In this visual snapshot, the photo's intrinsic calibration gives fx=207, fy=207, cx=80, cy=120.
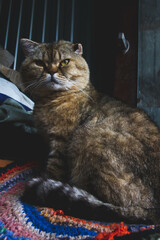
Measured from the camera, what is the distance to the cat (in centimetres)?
97

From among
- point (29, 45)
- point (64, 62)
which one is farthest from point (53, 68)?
point (29, 45)

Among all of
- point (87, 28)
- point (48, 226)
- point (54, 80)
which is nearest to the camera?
point (48, 226)

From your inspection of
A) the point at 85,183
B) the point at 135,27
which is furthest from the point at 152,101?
the point at 85,183

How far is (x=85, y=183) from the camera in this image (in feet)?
3.63

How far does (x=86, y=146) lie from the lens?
1.19 m

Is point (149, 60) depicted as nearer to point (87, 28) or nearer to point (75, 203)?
point (87, 28)

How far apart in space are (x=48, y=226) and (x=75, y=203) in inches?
6.8

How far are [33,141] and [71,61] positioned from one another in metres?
0.72

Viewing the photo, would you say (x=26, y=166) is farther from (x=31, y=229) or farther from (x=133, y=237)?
(x=133, y=237)

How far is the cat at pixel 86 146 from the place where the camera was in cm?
97

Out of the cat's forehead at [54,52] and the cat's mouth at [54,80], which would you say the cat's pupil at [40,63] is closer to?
the cat's forehead at [54,52]

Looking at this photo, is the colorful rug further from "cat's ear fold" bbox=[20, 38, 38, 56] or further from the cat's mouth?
"cat's ear fold" bbox=[20, 38, 38, 56]

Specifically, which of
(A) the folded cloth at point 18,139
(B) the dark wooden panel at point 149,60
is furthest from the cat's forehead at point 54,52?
(B) the dark wooden panel at point 149,60

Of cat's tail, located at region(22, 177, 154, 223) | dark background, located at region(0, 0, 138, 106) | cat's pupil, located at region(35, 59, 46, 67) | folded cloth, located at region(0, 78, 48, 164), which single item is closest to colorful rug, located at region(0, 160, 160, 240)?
cat's tail, located at region(22, 177, 154, 223)
